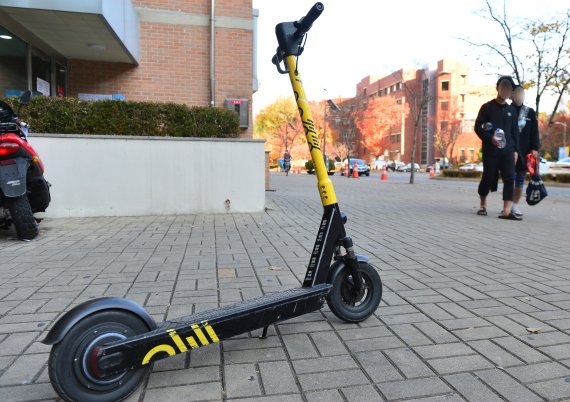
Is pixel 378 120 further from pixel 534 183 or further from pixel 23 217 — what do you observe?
pixel 23 217

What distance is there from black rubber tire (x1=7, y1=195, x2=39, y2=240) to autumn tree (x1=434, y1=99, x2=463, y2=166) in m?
59.0

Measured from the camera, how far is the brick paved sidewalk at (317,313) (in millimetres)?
2262

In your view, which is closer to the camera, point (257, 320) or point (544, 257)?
point (257, 320)

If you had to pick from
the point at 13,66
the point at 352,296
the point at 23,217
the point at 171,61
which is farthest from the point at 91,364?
the point at 171,61

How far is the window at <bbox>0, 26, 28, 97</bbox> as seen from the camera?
891 cm

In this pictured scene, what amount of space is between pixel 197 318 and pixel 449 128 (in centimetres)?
6541

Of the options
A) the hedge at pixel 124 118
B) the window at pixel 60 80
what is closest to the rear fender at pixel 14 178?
the hedge at pixel 124 118

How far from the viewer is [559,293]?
3.78 m

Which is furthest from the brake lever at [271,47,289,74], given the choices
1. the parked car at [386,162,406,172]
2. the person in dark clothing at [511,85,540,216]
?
the parked car at [386,162,406,172]

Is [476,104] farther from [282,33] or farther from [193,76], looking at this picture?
[282,33]

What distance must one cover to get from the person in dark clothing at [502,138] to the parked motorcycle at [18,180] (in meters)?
7.48

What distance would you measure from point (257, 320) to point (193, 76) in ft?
30.8

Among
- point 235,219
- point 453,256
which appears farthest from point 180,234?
point 453,256

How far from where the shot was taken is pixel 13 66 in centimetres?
907
